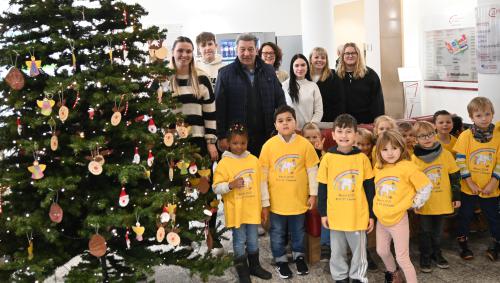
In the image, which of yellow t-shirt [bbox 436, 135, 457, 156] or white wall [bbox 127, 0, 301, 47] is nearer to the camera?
yellow t-shirt [bbox 436, 135, 457, 156]

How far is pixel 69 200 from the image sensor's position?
295 centimetres

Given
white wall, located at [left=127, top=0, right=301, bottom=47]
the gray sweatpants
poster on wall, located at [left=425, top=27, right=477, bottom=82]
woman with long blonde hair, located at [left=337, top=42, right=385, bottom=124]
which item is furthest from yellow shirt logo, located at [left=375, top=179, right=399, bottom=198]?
white wall, located at [left=127, top=0, right=301, bottom=47]

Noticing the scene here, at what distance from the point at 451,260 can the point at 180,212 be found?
2406mm

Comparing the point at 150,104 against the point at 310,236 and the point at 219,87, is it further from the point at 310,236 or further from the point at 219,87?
the point at 310,236

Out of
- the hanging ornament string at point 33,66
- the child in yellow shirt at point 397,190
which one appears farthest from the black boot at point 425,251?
the hanging ornament string at point 33,66

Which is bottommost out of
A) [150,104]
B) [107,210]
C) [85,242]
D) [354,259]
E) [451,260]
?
[451,260]

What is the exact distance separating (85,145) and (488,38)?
4.88 meters

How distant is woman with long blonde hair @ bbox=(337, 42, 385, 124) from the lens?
196 inches

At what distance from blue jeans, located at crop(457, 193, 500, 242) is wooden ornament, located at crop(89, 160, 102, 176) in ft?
9.89

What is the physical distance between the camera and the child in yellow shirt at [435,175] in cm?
383

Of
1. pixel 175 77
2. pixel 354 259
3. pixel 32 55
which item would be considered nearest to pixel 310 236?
pixel 354 259

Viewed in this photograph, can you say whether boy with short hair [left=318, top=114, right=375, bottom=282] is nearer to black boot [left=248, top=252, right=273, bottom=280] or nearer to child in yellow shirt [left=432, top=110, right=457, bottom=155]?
black boot [left=248, top=252, right=273, bottom=280]

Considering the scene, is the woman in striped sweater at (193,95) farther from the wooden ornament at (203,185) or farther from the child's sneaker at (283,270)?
the child's sneaker at (283,270)

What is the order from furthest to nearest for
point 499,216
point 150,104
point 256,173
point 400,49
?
point 400,49 → point 499,216 → point 256,173 → point 150,104
